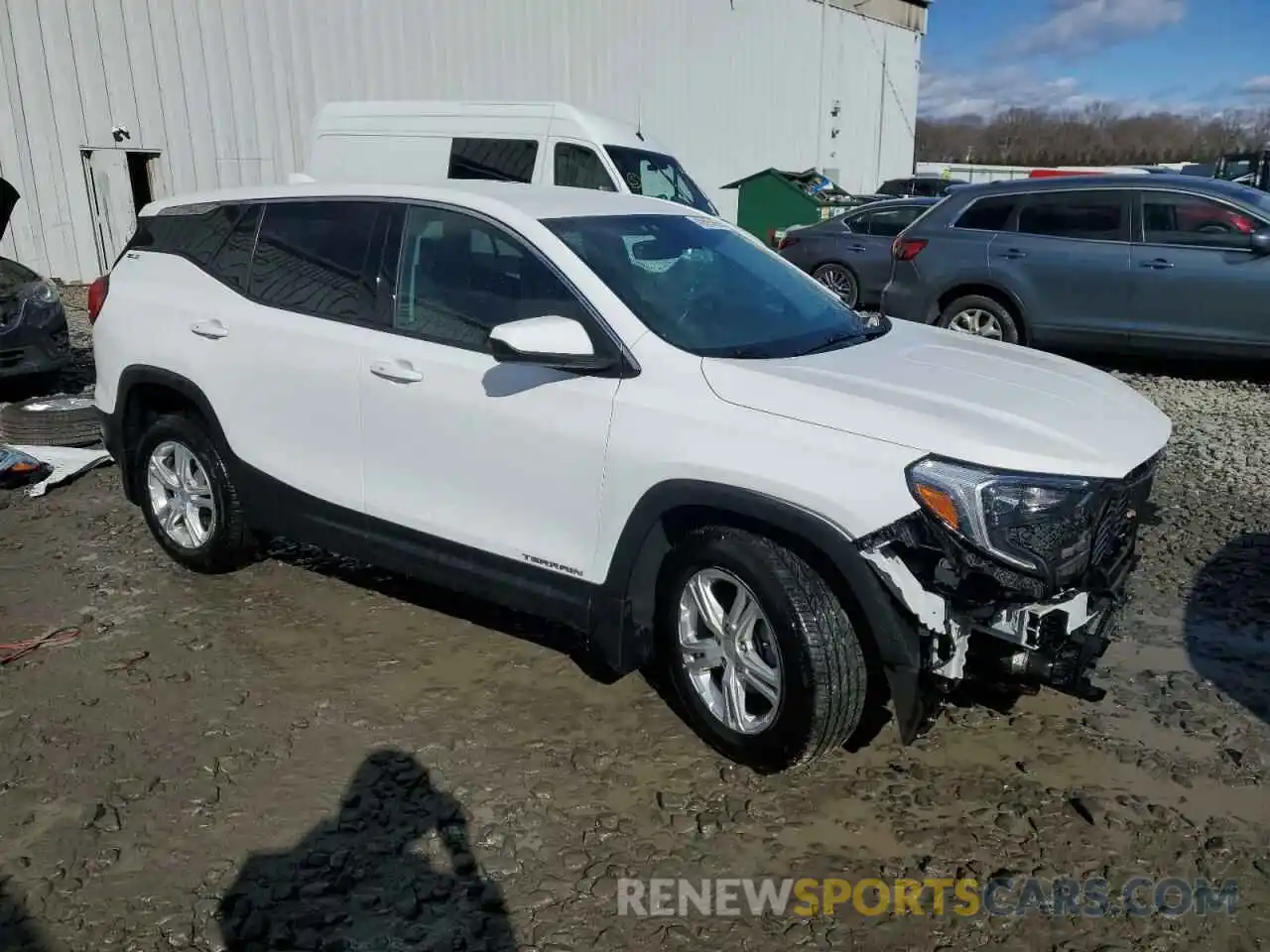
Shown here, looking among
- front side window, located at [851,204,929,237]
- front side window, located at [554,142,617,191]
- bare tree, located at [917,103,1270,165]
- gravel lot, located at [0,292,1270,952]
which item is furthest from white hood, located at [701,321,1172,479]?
bare tree, located at [917,103,1270,165]

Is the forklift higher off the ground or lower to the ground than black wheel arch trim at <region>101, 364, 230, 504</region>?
higher

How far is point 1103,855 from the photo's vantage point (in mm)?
2865

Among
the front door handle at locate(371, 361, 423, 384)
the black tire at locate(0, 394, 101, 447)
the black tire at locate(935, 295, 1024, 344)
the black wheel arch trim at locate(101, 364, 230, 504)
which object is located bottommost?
the black tire at locate(0, 394, 101, 447)

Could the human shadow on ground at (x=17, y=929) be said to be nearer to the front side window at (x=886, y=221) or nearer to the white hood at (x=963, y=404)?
the white hood at (x=963, y=404)

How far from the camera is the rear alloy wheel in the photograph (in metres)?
12.9

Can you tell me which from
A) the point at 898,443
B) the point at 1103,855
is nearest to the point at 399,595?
the point at 898,443

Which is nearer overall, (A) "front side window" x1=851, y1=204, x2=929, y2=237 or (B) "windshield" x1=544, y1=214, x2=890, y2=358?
(B) "windshield" x1=544, y1=214, x2=890, y2=358

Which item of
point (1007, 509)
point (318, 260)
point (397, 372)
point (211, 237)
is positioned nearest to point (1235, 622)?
point (1007, 509)

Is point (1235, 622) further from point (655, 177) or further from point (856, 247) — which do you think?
point (856, 247)

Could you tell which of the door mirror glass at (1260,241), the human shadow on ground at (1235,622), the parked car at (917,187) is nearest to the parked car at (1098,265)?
the door mirror glass at (1260,241)

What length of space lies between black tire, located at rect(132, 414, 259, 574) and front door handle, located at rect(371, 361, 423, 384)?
3.77ft

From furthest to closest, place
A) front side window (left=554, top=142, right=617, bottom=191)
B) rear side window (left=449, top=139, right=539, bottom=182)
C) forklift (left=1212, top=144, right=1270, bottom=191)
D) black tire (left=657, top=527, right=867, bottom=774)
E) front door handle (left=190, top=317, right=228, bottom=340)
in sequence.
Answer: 1. forklift (left=1212, top=144, right=1270, bottom=191)
2. rear side window (left=449, top=139, right=539, bottom=182)
3. front side window (left=554, top=142, right=617, bottom=191)
4. front door handle (left=190, top=317, right=228, bottom=340)
5. black tire (left=657, top=527, right=867, bottom=774)

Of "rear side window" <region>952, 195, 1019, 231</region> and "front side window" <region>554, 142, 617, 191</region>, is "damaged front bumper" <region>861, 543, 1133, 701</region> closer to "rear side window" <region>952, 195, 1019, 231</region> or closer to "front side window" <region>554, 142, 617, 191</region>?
"rear side window" <region>952, 195, 1019, 231</region>

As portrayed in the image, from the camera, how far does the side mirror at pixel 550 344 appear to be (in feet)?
10.4
